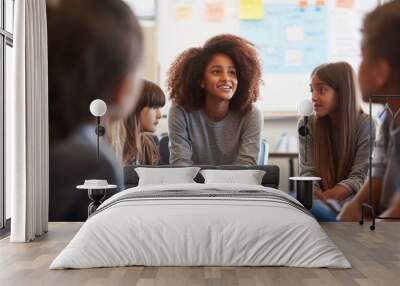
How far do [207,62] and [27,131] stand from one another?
2469 mm

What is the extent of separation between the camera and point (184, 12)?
7586 mm

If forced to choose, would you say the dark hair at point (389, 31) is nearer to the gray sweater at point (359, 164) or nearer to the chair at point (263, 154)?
the gray sweater at point (359, 164)

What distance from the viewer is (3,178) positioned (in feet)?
21.8

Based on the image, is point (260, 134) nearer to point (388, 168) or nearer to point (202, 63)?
point (202, 63)

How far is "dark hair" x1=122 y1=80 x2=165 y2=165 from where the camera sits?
7.46 m

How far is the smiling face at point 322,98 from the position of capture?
24.6 ft

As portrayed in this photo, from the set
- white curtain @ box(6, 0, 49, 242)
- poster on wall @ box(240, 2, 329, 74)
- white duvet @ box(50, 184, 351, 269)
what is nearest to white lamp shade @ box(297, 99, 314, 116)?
poster on wall @ box(240, 2, 329, 74)

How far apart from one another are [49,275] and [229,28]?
420cm

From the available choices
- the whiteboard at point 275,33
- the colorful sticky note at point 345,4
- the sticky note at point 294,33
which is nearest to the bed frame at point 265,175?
the whiteboard at point 275,33

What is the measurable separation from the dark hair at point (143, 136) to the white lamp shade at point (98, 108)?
13.6 inches

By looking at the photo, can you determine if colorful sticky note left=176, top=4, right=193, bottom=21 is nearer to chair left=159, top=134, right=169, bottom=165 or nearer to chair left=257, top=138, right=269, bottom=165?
chair left=159, top=134, right=169, bottom=165

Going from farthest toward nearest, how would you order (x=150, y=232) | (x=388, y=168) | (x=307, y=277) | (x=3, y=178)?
1. (x=388, y=168)
2. (x=3, y=178)
3. (x=150, y=232)
4. (x=307, y=277)

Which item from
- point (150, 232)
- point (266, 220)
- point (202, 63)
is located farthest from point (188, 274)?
point (202, 63)

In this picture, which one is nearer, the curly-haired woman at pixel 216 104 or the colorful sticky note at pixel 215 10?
the curly-haired woman at pixel 216 104
